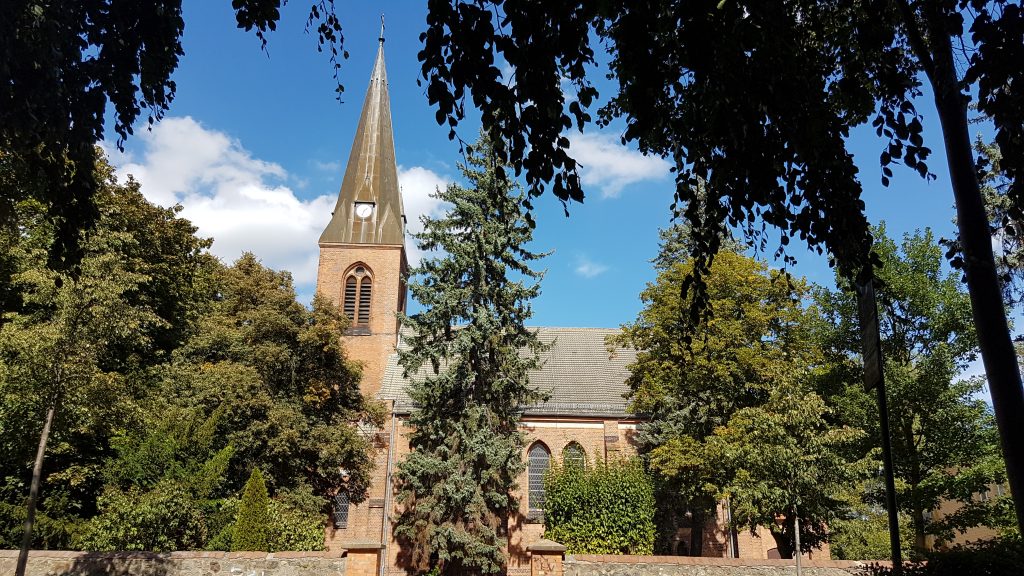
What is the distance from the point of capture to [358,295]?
31.7 m

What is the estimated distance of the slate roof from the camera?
27531 mm

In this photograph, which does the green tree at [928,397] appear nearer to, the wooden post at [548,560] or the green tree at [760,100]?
the wooden post at [548,560]

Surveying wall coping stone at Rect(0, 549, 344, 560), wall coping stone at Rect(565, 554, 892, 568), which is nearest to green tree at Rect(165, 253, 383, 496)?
wall coping stone at Rect(0, 549, 344, 560)

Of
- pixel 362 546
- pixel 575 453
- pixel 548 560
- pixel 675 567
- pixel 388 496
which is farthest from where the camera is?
pixel 575 453

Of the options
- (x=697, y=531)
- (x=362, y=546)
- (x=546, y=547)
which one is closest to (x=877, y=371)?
(x=546, y=547)

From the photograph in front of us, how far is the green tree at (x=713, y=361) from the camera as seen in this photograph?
19.6 meters

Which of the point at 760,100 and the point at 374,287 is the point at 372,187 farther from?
the point at 760,100

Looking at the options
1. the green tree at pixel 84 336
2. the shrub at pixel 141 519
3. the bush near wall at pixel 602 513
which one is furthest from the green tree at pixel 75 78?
the bush near wall at pixel 602 513

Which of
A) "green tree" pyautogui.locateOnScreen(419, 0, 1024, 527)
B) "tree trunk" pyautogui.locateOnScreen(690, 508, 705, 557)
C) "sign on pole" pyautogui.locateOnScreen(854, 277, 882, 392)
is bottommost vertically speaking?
"tree trunk" pyautogui.locateOnScreen(690, 508, 705, 557)

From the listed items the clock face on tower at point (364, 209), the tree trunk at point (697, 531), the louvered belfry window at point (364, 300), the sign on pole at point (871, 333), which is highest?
the clock face on tower at point (364, 209)

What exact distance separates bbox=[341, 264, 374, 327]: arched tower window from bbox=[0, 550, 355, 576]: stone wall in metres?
17.5

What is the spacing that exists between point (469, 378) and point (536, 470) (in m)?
9.32

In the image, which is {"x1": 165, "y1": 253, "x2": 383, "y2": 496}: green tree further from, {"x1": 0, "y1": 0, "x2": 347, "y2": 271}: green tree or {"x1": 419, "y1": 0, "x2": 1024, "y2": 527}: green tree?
{"x1": 419, "y1": 0, "x2": 1024, "y2": 527}: green tree

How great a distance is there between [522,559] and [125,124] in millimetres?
21359
